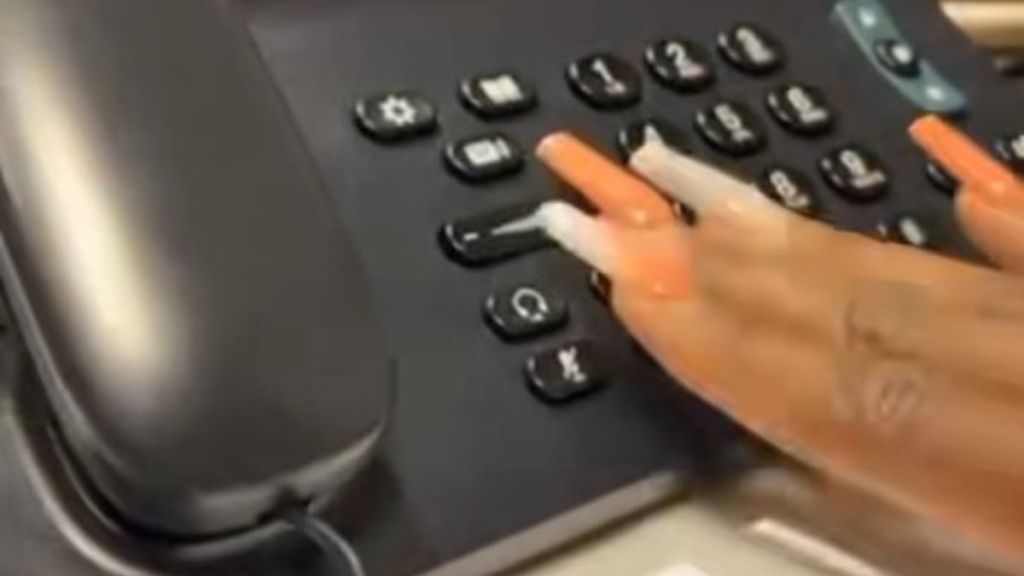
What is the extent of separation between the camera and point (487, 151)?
454 millimetres

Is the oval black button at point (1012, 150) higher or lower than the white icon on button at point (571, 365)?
lower

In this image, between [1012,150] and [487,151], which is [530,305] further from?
[1012,150]

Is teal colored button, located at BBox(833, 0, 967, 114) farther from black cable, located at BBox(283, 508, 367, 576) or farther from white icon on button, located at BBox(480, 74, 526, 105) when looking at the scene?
black cable, located at BBox(283, 508, 367, 576)

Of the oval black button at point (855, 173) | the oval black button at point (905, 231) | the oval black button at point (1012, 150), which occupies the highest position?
the oval black button at point (855, 173)

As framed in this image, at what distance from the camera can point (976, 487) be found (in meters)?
0.39

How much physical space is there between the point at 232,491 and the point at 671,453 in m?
0.10

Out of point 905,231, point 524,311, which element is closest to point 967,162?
point 905,231

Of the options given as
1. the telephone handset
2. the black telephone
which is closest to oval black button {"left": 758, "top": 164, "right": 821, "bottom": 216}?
the black telephone

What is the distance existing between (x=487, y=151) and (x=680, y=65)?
65 mm

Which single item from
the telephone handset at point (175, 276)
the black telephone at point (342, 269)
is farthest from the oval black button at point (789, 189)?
the telephone handset at point (175, 276)

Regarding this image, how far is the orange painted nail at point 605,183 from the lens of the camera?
448mm

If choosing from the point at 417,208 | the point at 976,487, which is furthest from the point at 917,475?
the point at 417,208

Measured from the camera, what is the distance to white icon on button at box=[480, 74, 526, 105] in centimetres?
47

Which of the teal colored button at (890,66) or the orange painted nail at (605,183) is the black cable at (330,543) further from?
the teal colored button at (890,66)
